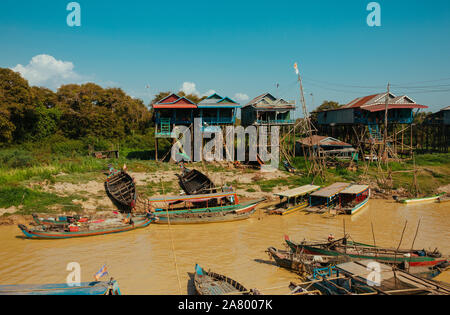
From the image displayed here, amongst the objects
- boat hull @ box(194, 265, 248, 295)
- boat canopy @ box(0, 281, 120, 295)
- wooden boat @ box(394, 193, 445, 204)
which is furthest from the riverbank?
boat canopy @ box(0, 281, 120, 295)

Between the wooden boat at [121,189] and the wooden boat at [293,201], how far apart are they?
9796mm

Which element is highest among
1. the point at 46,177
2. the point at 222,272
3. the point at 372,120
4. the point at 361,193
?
the point at 372,120

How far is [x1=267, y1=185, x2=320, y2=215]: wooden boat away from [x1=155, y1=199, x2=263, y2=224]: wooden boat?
2088mm

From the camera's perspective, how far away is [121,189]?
72.9 ft

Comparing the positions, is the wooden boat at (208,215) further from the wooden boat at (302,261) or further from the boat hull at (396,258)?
the boat hull at (396,258)

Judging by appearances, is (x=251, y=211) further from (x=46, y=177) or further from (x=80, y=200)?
(x=46, y=177)

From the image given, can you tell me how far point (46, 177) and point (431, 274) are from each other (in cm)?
2460

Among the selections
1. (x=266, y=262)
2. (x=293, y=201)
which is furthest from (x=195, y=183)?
(x=266, y=262)

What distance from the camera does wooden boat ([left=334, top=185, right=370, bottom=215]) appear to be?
20.9 metres

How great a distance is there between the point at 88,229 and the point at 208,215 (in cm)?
714

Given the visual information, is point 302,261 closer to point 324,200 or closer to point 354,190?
point 324,200
